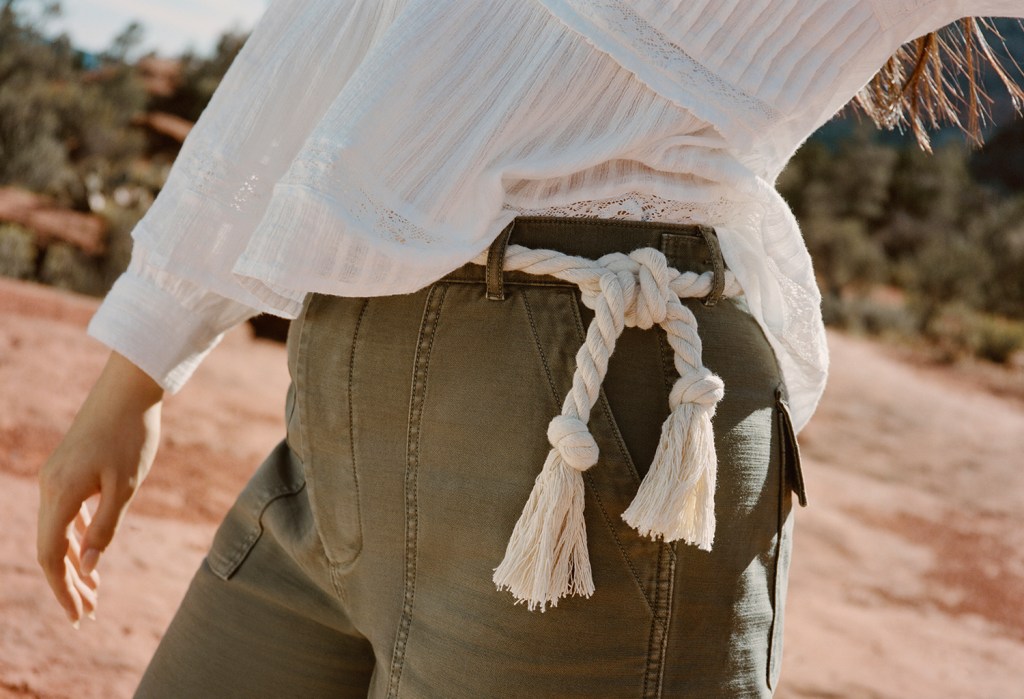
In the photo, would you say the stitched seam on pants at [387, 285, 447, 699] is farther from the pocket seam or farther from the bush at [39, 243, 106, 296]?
the bush at [39, 243, 106, 296]

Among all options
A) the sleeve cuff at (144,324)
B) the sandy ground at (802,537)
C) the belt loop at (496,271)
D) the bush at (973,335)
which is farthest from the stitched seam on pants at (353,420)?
the bush at (973,335)

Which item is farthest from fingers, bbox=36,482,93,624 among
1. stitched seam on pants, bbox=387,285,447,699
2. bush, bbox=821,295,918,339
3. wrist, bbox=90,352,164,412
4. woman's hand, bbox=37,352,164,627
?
bush, bbox=821,295,918,339

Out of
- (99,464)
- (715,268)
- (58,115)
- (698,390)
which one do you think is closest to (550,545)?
(698,390)

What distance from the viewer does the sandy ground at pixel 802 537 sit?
78.8 inches

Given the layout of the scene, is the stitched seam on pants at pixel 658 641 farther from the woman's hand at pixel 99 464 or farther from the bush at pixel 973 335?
the bush at pixel 973 335

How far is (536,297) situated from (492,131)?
144 mm

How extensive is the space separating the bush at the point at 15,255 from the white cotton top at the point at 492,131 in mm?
6632

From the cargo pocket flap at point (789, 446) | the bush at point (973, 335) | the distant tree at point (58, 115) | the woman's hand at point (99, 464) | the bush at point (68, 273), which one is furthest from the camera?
the bush at point (973, 335)

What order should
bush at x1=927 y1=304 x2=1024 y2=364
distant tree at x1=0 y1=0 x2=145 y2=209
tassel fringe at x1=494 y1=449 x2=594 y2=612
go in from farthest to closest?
bush at x1=927 y1=304 x2=1024 y2=364, distant tree at x1=0 y1=0 x2=145 y2=209, tassel fringe at x1=494 y1=449 x2=594 y2=612

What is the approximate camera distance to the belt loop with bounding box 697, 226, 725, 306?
0.81 meters

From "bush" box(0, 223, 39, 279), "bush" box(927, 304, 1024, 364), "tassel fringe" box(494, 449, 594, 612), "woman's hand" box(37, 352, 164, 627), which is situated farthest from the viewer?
"bush" box(927, 304, 1024, 364)

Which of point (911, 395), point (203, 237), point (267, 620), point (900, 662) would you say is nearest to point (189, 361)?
point (203, 237)

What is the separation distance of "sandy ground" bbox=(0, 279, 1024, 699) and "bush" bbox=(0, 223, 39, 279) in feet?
4.52

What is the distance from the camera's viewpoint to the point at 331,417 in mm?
835
